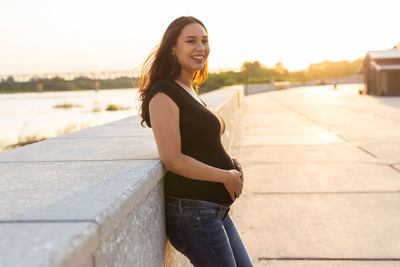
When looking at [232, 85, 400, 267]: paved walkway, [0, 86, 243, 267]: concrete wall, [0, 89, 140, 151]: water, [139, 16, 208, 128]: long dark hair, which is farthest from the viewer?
[0, 89, 140, 151]: water

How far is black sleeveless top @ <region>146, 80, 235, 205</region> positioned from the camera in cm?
220

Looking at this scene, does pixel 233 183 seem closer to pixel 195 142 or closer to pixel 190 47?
pixel 195 142

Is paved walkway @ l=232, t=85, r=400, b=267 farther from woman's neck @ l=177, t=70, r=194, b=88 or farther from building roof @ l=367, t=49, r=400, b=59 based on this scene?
building roof @ l=367, t=49, r=400, b=59

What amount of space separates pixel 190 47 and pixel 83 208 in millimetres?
1449

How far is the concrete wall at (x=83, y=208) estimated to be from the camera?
3.70 ft

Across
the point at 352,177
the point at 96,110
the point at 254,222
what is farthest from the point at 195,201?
the point at 96,110

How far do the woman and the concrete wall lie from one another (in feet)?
0.36

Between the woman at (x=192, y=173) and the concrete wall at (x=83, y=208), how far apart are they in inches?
4.3

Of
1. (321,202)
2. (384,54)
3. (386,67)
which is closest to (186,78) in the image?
(321,202)

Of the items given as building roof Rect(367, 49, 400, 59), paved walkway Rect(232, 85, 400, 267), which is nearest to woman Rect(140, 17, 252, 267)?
paved walkway Rect(232, 85, 400, 267)

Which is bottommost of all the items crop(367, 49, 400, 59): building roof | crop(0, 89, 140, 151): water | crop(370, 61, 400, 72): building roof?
crop(0, 89, 140, 151): water

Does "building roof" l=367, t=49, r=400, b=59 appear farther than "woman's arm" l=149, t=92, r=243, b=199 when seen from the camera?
Yes

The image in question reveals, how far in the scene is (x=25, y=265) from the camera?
0.99m

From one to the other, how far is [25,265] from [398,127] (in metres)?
12.6
